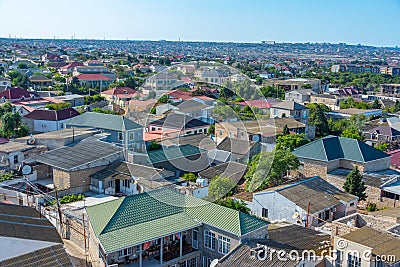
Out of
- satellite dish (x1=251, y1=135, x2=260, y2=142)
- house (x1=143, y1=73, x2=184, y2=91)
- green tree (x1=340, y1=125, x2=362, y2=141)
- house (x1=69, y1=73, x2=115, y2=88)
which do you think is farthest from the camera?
house (x1=69, y1=73, x2=115, y2=88)

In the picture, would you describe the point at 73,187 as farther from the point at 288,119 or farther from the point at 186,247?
the point at 288,119

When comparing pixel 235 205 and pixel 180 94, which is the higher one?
pixel 180 94

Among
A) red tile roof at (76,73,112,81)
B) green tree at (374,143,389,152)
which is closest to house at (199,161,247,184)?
green tree at (374,143,389,152)

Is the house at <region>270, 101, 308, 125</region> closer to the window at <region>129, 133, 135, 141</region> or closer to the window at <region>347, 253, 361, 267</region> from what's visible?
the window at <region>129, 133, 135, 141</region>

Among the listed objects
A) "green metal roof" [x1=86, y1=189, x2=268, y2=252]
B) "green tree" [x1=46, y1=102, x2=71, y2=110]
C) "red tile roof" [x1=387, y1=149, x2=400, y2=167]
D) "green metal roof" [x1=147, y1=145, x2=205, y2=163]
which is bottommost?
"red tile roof" [x1=387, y1=149, x2=400, y2=167]

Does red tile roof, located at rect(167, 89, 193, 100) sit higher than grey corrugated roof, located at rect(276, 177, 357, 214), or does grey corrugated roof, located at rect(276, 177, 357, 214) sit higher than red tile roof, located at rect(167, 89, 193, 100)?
red tile roof, located at rect(167, 89, 193, 100)

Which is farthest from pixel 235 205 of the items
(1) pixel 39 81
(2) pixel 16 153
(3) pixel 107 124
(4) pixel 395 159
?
(1) pixel 39 81

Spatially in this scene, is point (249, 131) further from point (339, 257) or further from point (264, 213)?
point (264, 213)

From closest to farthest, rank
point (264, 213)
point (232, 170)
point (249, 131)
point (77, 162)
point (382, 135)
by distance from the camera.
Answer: point (232, 170) < point (249, 131) < point (264, 213) < point (77, 162) < point (382, 135)
